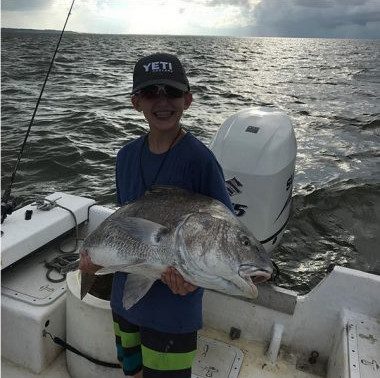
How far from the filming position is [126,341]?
236 cm

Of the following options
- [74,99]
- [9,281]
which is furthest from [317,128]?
[9,281]

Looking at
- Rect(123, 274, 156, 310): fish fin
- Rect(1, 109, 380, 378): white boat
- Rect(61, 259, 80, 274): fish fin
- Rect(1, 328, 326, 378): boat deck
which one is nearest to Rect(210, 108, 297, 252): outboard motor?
Rect(1, 109, 380, 378): white boat

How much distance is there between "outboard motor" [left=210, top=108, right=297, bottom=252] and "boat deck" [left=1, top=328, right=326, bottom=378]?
3.37ft

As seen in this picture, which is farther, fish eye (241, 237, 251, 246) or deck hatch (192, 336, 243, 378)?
deck hatch (192, 336, 243, 378)

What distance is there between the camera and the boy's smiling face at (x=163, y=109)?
2061mm

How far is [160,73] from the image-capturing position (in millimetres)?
2008

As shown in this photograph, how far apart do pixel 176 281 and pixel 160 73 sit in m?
0.98

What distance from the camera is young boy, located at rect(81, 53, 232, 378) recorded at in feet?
6.73

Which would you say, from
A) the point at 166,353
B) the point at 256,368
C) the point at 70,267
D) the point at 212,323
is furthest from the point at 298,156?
the point at 166,353

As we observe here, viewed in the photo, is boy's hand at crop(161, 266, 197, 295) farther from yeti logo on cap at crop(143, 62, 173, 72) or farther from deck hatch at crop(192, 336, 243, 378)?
deck hatch at crop(192, 336, 243, 378)

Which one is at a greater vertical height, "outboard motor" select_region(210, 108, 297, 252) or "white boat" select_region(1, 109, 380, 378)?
"outboard motor" select_region(210, 108, 297, 252)

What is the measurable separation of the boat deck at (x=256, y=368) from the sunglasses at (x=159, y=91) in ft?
6.66

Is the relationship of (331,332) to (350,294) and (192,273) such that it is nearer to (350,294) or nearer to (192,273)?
(350,294)

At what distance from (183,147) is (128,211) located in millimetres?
419
